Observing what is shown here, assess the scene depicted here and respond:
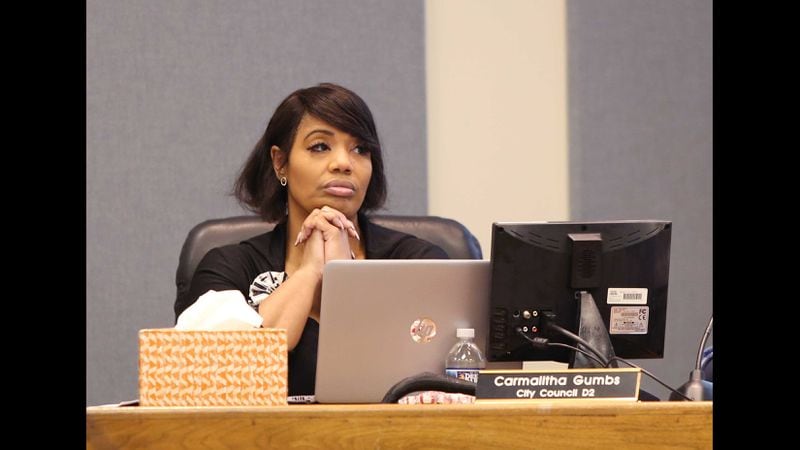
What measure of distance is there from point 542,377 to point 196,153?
7.64 feet

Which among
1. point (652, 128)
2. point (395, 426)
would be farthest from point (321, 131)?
point (652, 128)

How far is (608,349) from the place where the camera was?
5.92ft

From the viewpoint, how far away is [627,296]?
6.00 feet

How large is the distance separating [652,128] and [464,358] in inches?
94.9

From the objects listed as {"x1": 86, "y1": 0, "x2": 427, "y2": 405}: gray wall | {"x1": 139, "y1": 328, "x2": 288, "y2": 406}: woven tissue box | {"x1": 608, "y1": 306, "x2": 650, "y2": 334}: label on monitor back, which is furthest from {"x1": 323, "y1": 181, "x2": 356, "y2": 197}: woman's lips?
{"x1": 86, "y1": 0, "x2": 427, "y2": 405}: gray wall

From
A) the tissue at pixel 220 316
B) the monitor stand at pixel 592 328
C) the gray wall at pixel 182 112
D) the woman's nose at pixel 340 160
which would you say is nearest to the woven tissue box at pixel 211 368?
the tissue at pixel 220 316

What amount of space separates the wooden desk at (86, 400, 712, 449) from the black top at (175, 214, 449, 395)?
86 cm

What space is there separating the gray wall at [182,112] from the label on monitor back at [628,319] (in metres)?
1.95

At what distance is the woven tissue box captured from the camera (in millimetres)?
1468

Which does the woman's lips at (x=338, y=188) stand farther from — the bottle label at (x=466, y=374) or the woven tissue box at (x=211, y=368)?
the woven tissue box at (x=211, y=368)

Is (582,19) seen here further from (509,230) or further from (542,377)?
(542,377)

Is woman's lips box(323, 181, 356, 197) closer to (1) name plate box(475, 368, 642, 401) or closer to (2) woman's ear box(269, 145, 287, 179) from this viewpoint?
(2) woman's ear box(269, 145, 287, 179)
